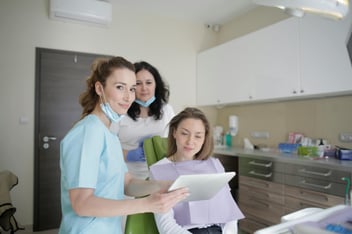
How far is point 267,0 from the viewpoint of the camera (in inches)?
30.6

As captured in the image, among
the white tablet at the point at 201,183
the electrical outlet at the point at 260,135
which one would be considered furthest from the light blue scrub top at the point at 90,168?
the electrical outlet at the point at 260,135

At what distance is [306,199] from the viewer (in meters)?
2.26

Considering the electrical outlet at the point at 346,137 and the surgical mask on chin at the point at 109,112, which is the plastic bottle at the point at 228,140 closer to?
the electrical outlet at the point at 346,137

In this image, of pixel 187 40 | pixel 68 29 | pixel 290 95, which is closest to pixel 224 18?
pixel 187 40

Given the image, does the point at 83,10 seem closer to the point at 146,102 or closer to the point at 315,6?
the point at 146,102

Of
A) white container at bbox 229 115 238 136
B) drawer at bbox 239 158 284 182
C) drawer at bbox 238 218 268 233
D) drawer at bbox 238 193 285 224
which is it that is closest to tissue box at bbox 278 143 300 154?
drawer at bbox 239 158 284 182

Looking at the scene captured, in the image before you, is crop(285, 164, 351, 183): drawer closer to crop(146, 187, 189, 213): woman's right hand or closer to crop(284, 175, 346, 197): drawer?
crop(284, 175, 346, 197): drawer

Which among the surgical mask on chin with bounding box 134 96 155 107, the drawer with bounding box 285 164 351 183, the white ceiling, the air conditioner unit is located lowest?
the drawer with bounding box 285 164 351 183

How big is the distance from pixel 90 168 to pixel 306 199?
197 centimetres

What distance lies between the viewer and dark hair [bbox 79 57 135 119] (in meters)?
1.03

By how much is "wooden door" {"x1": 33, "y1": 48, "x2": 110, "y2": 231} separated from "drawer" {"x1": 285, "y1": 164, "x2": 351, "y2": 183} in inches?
95.6

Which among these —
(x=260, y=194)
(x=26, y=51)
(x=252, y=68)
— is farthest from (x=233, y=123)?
(x=26, y=51)

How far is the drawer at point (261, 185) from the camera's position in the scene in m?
2.50

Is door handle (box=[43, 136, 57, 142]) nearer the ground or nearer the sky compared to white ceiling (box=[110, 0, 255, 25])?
nearer the ground
